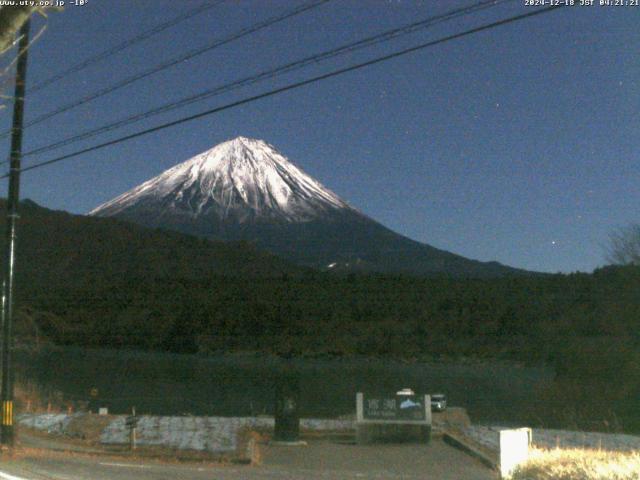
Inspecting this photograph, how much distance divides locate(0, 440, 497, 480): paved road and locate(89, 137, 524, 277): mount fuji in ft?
261

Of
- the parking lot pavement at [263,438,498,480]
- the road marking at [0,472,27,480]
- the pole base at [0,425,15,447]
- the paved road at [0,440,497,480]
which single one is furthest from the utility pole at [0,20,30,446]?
the parking lot pavement at [263,438,498,480]

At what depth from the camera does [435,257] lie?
370 ft

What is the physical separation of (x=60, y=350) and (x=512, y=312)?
28700 mm

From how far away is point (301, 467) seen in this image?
15.7m

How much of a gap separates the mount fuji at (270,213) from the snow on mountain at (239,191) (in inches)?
5.8

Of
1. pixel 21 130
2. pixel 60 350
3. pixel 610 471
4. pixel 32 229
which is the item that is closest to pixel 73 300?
pixel 60 350

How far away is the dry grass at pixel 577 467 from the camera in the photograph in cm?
888

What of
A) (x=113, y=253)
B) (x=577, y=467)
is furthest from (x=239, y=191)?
(x=577, y=467)

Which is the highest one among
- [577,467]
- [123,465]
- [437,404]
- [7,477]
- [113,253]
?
[113,253]

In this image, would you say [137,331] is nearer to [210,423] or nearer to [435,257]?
[210,423]

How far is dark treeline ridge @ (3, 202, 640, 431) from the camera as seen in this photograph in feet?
163

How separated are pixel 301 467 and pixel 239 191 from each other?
387ft

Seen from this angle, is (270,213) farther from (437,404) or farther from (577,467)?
(577,467)

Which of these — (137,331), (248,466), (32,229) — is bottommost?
(248,466)
